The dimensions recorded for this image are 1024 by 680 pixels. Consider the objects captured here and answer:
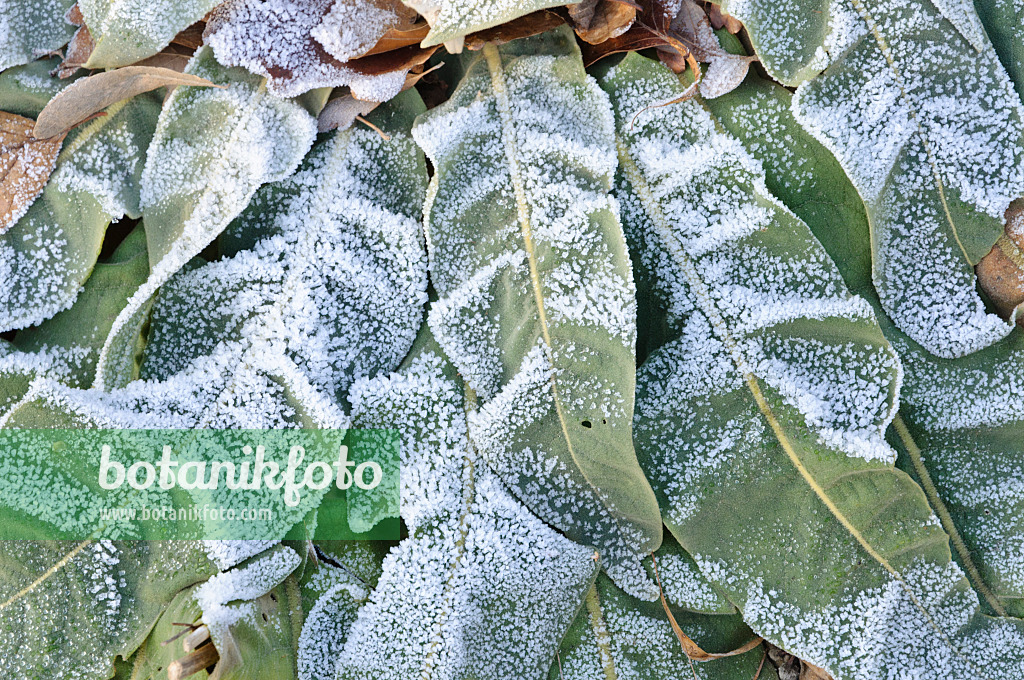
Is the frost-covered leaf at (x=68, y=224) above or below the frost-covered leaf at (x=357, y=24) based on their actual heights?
below

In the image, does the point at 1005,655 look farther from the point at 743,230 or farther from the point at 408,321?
the point at 408,321

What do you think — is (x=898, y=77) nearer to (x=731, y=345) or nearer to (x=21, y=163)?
(x=731, y=345)

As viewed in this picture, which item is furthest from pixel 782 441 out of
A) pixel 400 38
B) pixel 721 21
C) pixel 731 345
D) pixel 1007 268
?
pixel 400 38

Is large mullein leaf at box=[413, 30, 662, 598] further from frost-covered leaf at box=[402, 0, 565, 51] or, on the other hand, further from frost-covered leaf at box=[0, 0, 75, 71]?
frost-covered leaf at box=[0, 0, 75, 71]

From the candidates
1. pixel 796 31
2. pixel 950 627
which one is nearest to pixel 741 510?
pixel 950 627

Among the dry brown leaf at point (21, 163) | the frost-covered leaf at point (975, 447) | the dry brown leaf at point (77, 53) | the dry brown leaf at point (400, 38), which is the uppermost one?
the dry brown leaf at point (400, 38)

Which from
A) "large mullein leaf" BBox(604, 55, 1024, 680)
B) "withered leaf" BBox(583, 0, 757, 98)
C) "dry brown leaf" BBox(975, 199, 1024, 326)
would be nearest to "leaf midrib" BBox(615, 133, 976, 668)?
"large mullein leaf" BBox(604, 55, 1024, 680)

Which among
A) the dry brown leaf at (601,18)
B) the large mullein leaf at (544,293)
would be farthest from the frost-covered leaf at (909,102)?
the large mullein leaf at (544,293)

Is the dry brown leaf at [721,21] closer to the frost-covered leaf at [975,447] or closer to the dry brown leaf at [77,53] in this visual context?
the frost-covered leaf at [975,447]
